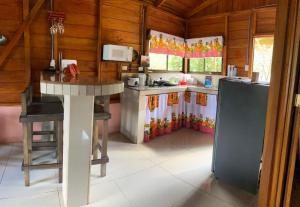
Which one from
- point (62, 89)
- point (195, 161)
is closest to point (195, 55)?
point (195, 161)

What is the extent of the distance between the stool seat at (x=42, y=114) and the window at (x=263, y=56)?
3.59 m

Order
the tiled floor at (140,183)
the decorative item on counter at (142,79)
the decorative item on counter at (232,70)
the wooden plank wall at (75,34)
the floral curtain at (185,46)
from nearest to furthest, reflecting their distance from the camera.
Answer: the tiled floor at (140,183)
the wooden plank wall at (75,34)
the decorative item on counter at (142,79)
the decorative item on counter at (232,70)
the floral curtain at (185,46)

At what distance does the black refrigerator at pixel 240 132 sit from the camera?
2.36 meters

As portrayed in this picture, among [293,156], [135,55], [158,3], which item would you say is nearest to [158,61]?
[135,55]

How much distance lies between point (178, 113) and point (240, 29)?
1.99 m

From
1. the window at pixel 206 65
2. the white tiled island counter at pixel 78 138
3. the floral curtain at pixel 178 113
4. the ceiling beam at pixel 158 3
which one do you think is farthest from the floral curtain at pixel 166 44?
the white tiled island counter at pixel 78 138

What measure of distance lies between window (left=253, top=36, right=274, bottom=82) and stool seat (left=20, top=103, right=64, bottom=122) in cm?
359

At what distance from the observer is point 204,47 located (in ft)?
16.5

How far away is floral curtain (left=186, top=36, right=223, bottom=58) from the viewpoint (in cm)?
477

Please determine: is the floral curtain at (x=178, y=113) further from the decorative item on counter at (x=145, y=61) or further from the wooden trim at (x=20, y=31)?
the wooden trim at (x=20, y=31)

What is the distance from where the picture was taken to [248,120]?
244 cm

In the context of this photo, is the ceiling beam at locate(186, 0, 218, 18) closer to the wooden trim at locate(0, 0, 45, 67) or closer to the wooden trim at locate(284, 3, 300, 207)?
the wooden trim at locate(0, 0, 45, 67)

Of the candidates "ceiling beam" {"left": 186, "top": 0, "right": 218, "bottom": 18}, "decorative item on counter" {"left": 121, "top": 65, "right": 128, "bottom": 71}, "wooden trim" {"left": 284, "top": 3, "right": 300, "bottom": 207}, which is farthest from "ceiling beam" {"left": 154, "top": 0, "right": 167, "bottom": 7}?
"wooden trim" {"left": 284, "top": 3, "right": 300, "bottom": 207}

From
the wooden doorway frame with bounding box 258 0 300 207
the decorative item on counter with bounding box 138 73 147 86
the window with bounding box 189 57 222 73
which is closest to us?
the wooden doorway frame with bounding box 258 0 300 207
